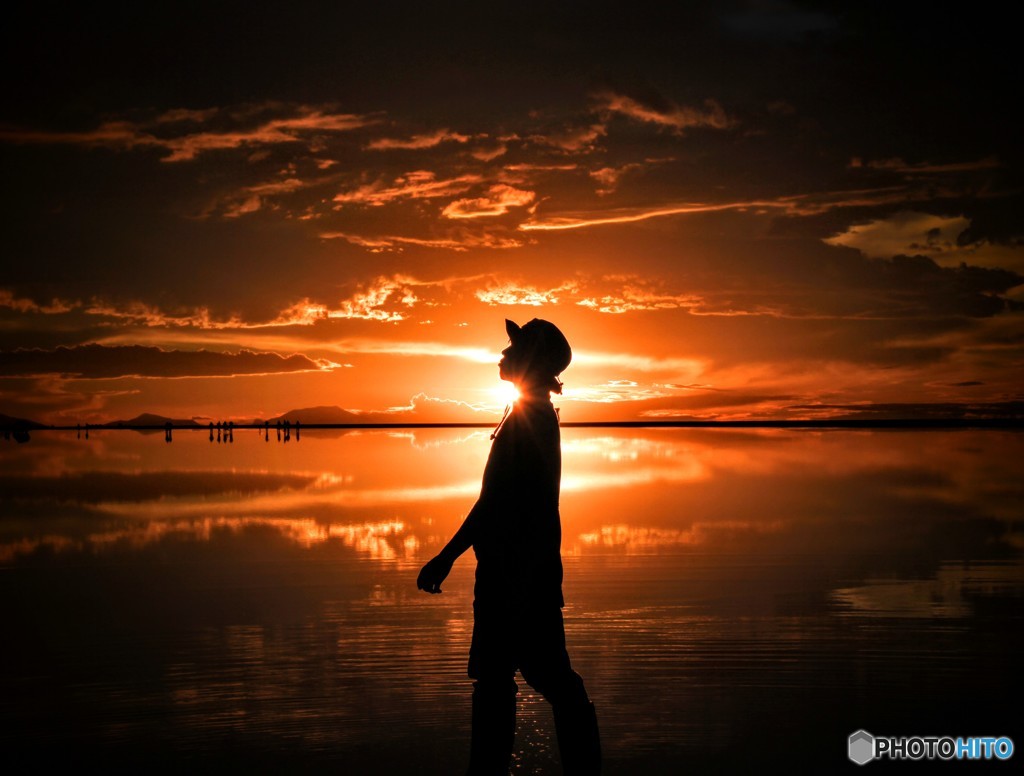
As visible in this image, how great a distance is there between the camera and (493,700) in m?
4.85

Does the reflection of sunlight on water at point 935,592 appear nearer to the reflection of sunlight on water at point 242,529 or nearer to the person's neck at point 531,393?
the person's neck at point 531,393

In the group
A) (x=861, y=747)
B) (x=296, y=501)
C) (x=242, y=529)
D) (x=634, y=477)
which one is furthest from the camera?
(x=634, y=477)

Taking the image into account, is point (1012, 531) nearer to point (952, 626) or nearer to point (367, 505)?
point (952, 626)

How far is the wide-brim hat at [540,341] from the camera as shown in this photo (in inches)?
205

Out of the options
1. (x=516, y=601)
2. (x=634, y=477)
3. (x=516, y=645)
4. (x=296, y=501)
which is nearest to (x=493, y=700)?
(x=516, y=645)

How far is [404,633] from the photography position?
27.5ft

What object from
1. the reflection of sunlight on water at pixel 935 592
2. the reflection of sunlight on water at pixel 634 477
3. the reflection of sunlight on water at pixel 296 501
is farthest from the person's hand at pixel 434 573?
the reflection of sunlight on water at pixel 634 477

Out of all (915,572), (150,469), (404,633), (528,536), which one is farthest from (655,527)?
(150,469)

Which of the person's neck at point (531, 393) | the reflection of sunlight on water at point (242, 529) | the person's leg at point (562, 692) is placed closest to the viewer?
the person's leg at point (562, 692)

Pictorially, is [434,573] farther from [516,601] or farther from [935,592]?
[935,592]

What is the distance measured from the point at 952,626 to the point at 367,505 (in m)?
12.6

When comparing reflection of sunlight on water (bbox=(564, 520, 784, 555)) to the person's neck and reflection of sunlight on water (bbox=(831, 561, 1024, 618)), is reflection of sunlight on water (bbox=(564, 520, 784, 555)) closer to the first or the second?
reflection of sunlight on water (bbox=(831, 561, 1024, 618))

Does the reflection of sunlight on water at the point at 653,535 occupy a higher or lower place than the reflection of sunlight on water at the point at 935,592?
higher

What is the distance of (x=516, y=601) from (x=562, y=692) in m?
0.46
